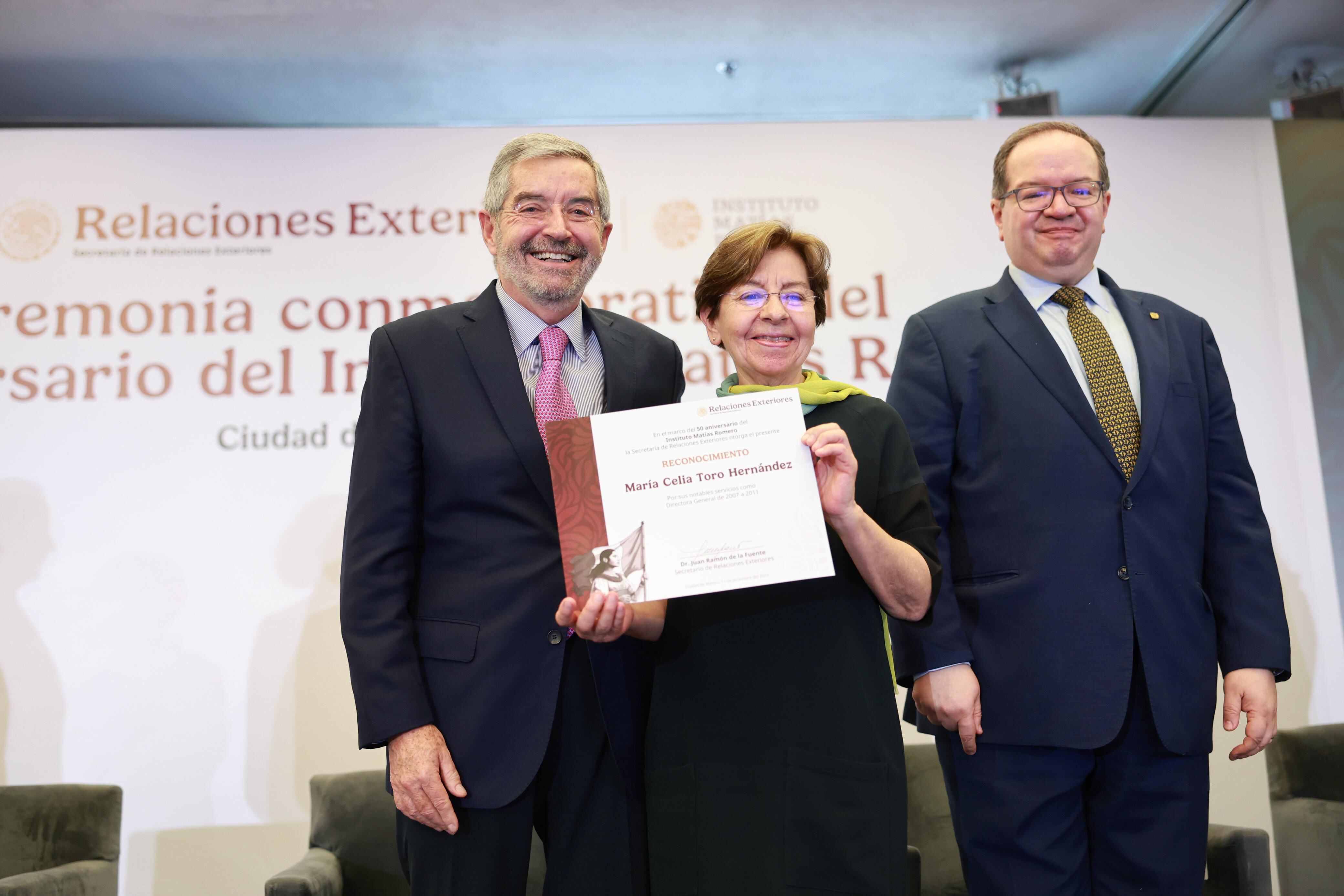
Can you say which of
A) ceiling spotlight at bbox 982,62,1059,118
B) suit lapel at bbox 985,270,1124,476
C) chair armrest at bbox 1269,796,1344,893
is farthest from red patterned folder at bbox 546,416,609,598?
ceiling spotlight at bbox 982,62,1059,118

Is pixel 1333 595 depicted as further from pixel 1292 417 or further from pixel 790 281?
pixel 790 281

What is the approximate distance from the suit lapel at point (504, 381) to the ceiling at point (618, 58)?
2.84 metres

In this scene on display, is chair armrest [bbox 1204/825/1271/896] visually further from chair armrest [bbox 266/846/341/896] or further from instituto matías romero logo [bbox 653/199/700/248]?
instituto matías romero logo [bbox 653/199/700/248]

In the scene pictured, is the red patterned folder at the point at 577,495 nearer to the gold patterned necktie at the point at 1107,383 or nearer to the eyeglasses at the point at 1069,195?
the gold patterned necktie at the point at 1107,383

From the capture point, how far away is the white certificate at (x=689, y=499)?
1502 millimetres

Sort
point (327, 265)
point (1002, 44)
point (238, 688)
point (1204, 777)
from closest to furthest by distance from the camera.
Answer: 1. point (1204, 777)
2. point (238, 688)
3. point (327, 265)
4. point (1002, 44)

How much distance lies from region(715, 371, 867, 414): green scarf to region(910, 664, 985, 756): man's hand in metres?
0.54

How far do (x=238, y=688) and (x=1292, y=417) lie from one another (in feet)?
14.2

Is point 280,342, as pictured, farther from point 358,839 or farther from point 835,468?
point 835,468

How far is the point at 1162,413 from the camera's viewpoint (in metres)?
2.00

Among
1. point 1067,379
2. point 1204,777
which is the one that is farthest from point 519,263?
point 1204,777

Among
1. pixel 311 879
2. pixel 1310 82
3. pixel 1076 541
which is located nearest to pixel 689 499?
pixel 1076 541

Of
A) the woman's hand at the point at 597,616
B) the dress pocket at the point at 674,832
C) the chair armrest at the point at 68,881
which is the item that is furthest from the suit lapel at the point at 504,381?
the chair armrest at the point at 68,881

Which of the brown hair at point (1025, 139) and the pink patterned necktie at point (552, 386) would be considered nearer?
the pink patterned necktie at point (552, 386)
